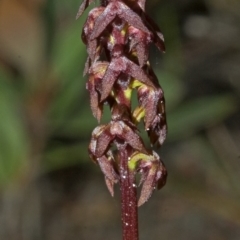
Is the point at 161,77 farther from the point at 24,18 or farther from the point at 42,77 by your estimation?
the point at 24,18

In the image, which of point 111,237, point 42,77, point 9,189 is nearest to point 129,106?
point 42,77

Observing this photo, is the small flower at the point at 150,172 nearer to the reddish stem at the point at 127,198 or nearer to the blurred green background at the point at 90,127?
the reddish stem at the point at 127,198

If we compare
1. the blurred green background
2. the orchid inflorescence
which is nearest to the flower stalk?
the orchid inflorescence

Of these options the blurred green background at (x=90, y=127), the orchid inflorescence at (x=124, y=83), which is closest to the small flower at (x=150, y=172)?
the orchid inflorescence at (x=124, y=83)

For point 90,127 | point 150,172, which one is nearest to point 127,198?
point 150,172

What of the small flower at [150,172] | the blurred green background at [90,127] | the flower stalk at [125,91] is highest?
the flower stalk at [125,91]

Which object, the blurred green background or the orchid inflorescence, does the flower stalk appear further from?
the blurred green background

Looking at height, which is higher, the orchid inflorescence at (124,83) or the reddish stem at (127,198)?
the orchid inflorescence at (124,83)

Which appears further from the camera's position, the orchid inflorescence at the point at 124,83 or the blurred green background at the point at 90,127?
the blurred green background at the point at 90,127
